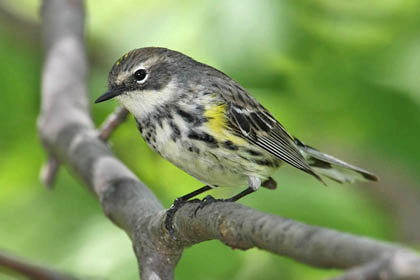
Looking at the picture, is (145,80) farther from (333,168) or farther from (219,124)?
(333,168)

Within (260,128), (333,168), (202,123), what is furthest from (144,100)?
(333,168)

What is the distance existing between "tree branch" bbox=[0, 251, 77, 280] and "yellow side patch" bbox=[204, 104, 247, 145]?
1.08 metres

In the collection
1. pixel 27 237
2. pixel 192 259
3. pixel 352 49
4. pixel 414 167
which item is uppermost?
pixel 352 49

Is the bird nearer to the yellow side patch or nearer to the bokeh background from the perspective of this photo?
the yellow side patch

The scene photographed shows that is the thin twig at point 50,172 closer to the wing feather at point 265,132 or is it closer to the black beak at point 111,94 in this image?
the black beak at point 111,94

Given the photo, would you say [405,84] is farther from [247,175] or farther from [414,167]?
[247,175]

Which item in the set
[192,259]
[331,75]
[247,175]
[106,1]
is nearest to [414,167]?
[331,75]

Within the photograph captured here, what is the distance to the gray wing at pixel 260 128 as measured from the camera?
3.93m

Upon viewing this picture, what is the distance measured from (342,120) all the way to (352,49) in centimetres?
48

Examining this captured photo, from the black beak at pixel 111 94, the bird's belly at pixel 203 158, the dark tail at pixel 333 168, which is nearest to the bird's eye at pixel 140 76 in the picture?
the black beak at pixel 111 94

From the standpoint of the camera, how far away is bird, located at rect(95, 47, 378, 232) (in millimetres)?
3584

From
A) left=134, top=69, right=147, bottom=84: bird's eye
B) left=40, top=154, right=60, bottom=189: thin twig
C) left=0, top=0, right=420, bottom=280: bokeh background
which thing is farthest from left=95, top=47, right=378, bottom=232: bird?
left=40, top=154, right=60, bottom=189: thin twig

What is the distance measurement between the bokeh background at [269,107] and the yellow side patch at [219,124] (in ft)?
1.41

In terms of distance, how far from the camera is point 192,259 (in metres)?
3.75
